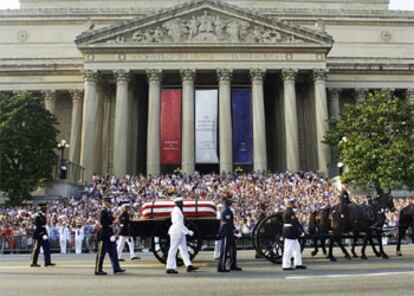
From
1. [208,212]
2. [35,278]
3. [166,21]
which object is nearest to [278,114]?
[166,21]

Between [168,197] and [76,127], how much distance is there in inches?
1094

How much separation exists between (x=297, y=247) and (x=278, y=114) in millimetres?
37435

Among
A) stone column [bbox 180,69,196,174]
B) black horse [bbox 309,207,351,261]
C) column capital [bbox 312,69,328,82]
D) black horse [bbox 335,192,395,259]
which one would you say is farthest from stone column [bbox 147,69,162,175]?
black horse [bbox 335,192,395,259]

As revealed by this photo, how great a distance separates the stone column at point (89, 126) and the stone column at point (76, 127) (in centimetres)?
461

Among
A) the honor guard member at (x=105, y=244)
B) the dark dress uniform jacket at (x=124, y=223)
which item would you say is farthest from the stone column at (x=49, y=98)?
the honor guard member at (x=105, y=244)

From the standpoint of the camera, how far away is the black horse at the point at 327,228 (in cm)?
1515

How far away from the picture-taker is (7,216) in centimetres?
2789

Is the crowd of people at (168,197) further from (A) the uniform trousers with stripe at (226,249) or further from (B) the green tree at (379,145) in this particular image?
(A) the uniform trousers with stripe at (226,249)

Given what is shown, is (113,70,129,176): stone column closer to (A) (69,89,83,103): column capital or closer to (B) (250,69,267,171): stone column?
(A) (69,89,83,103): column capital

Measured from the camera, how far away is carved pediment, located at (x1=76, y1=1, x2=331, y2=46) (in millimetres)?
44844

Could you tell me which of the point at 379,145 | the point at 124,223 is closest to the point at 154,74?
the point at 379,145

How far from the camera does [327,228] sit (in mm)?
15844

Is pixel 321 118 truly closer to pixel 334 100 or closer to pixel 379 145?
pixel 334 100

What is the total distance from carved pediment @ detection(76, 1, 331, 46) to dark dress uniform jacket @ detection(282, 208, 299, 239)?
34.2 metres
